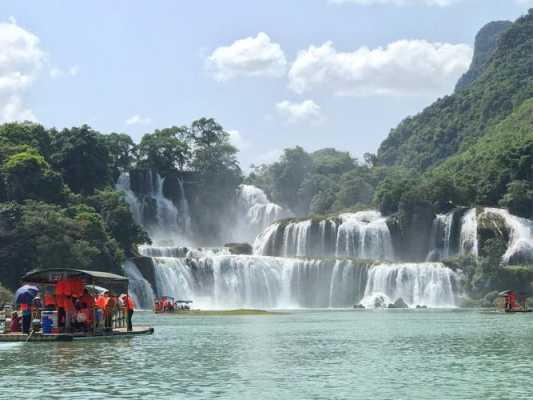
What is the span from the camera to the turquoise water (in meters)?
24.4

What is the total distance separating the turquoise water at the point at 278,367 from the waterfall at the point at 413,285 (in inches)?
1891

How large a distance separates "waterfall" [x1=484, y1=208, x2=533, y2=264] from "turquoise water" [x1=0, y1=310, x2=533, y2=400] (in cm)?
5562

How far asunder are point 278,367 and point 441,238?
79852mm

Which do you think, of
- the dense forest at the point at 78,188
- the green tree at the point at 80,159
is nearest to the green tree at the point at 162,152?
the dense forest at the point at 78,188

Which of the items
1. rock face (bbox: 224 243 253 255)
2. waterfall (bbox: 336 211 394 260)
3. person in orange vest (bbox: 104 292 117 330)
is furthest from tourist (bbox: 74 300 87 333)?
waterfall (bbox: 336 211 394 260)

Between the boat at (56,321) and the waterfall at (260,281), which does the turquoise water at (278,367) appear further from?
the waterfall at (260,281)

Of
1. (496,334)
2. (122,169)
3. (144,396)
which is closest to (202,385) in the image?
(144,396)

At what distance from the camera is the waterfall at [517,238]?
100375mm

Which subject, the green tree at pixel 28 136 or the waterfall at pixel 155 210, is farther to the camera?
the waterfall at pixel 155 210

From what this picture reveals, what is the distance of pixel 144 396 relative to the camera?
2361 cm

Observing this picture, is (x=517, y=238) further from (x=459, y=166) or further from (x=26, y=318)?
(x=26, y=318)

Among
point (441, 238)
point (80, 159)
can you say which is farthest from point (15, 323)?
point (80, 159)

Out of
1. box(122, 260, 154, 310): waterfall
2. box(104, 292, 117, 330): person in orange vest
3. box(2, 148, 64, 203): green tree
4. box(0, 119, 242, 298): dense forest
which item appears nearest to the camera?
box(104, 292, 117, 330): person in orange vest

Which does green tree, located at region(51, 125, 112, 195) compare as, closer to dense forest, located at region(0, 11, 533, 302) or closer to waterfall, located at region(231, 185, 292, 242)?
dense forest, located at region(0, 11, 533, 302)
